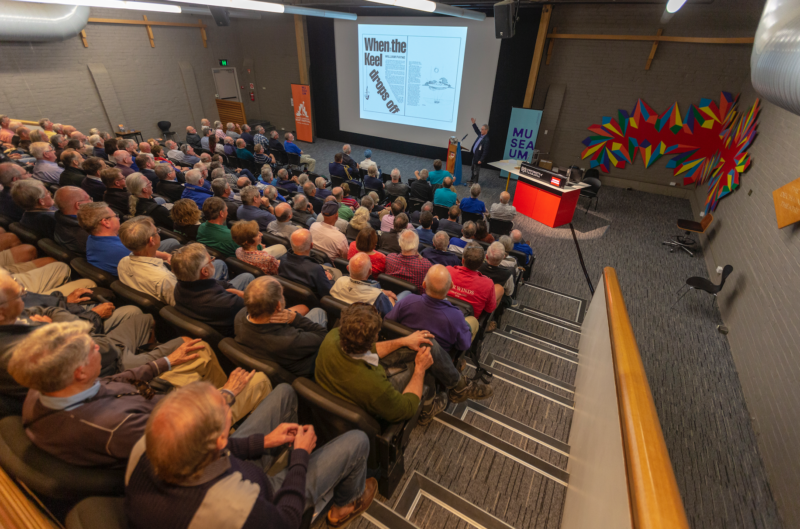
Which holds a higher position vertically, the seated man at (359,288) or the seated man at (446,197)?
the seated man at (359,288)

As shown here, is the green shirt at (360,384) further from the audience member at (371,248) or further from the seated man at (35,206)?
the seated man at (35,206)

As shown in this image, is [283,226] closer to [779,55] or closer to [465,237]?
[465,237]

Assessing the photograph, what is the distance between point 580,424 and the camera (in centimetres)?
201

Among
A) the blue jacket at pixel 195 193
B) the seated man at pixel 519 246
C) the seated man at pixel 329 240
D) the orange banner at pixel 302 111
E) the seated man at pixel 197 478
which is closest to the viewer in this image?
the seated man at pixel 197 478

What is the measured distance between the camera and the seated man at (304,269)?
2.67m

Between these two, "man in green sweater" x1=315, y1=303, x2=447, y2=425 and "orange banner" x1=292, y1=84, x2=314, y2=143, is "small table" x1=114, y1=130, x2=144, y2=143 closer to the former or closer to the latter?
"orange banner" x1=292, y1=84, x2=314, y2=143

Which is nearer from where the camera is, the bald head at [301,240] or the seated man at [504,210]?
the bald head at [301,240]

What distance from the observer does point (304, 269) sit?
268 cm

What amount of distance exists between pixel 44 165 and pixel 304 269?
16.2 ft

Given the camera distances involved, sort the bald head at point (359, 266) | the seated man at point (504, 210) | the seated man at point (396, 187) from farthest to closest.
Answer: the seated man at point (396, 187)
the seated man at point (504, 210)
the bald head at point (359, 266)

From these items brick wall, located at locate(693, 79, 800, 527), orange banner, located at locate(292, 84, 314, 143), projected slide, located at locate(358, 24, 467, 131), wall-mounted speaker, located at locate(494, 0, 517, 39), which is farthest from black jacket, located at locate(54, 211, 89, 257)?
orange banner, located at locate(292, 84, 314, 143)

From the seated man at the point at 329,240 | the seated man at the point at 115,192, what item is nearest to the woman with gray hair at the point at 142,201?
the seated man at the point at 115,192

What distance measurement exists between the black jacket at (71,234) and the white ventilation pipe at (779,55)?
5.27 metres

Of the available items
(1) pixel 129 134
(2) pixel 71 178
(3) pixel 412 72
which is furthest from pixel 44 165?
(3) pixel 412 72
